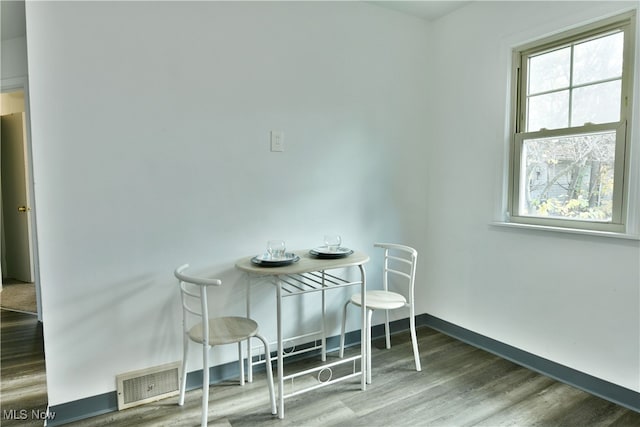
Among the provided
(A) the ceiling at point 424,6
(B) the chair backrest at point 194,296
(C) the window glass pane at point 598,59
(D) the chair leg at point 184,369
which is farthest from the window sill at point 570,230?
(D) the chair leg at point 184,369

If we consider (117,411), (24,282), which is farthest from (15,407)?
(24,282)

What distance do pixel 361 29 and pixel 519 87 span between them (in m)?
1.12

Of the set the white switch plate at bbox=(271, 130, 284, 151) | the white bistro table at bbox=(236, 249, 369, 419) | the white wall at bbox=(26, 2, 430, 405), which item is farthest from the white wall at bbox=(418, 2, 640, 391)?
the white switch plate at bbox=(271, 130, 284, 151)

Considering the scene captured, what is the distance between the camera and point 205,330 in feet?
5.68

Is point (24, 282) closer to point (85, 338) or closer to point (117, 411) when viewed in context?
point (85, 338)

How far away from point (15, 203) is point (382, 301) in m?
2.09

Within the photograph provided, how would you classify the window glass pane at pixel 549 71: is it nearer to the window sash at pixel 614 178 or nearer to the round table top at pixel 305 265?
the window sash at pixel 614 178

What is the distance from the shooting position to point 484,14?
2.62m

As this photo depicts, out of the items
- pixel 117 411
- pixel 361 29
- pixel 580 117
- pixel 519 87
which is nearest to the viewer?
pixel 117 411

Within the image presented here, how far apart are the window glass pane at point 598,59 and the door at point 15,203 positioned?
9.81 feet

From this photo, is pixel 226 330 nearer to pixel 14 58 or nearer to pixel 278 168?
pixel 278 168

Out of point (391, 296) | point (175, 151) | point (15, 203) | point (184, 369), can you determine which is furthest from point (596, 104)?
point (15, 203)

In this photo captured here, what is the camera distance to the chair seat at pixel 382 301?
2.30 metres

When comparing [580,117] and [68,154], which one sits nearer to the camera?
[68,154]
